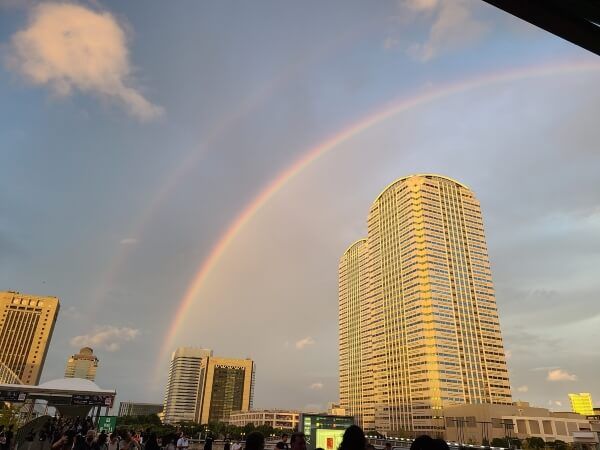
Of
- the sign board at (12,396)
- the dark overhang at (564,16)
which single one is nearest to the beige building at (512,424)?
the sign board at (12,396)

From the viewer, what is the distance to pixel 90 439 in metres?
11.3

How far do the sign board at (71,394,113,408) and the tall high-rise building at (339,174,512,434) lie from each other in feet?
370

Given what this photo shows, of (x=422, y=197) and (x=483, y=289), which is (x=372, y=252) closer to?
(x=422, y=197)

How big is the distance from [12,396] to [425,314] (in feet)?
424

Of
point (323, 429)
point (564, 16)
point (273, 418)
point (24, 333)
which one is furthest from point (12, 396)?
point (24, 333)

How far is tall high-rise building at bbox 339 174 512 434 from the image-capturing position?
444 ft

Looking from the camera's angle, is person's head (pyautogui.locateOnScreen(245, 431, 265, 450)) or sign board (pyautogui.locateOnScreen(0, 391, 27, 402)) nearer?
person's head (pyautogui.locateOnScreen(245, 431, 265, 450))

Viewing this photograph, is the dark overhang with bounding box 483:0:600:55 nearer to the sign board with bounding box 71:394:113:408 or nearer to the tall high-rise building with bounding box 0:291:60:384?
the sign board with bounding box 71:394:113:408

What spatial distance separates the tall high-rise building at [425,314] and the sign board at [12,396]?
4644 inches

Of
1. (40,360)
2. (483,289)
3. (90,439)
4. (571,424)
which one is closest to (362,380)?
(483,289)

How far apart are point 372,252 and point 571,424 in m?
88.7

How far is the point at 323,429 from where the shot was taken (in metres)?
20.1

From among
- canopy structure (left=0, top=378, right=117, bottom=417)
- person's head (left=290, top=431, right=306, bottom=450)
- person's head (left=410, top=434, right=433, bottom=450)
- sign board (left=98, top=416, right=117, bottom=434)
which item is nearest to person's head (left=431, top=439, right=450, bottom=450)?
person's head (left=410, top=434, right=433, bottom=450)

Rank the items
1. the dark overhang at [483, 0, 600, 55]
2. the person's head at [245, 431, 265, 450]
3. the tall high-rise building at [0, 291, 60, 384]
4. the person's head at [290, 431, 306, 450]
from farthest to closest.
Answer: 1. the tall high-rise building at [0, 291, 60, 384]
2. the person's head at [290, 431, 306, 450]
3. the dark overhang at [483, 0, 600, 55]
4. the person's head at [245, 431, 265, 450]
